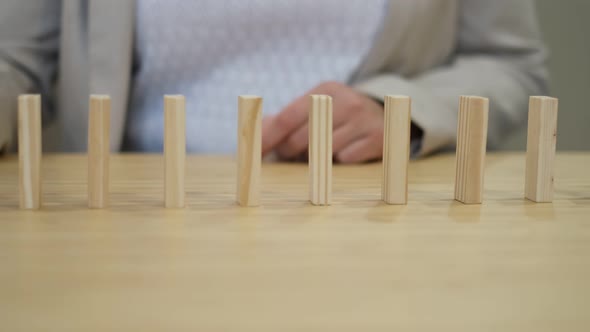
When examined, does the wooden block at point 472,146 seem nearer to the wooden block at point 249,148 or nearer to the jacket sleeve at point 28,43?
the wooden block at point 249,148

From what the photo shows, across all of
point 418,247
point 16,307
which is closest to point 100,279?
point 16,307

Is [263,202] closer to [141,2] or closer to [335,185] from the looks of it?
[335,185]

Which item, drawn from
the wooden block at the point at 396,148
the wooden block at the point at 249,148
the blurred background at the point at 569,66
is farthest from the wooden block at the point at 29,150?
the blurred background at the point at 569,66

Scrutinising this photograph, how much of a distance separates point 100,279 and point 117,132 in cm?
56

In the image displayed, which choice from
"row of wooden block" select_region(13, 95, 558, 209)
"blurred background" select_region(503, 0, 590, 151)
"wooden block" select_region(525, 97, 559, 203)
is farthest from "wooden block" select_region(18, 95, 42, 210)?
"blurred background" select_region(503, 0, 590, 151)

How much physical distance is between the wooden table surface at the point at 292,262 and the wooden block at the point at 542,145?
0.01 meters

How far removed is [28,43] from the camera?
2.95 ft

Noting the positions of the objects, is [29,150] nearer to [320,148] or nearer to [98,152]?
[98,152]

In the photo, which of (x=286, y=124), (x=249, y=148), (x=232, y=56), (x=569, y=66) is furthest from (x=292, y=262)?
(x=569, y=66)

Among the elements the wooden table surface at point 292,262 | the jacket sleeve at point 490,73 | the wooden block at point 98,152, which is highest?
the jacket sleeve at point 490,73

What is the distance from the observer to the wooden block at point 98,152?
0.45 metres

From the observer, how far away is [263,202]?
487mm

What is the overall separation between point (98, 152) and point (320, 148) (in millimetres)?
155

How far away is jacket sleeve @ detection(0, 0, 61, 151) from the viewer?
859mm
